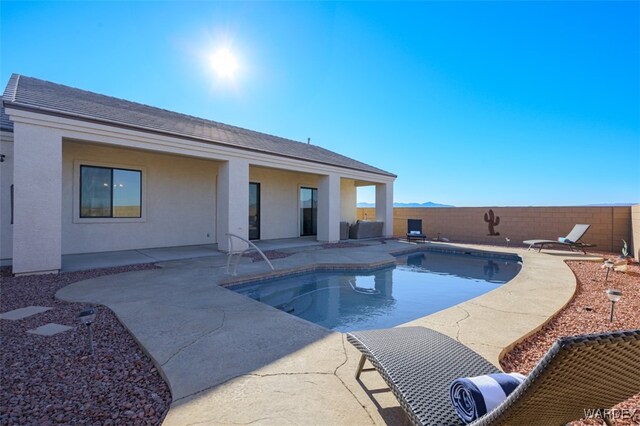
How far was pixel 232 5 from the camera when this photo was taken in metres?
9.21

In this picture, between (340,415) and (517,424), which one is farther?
(340,415)

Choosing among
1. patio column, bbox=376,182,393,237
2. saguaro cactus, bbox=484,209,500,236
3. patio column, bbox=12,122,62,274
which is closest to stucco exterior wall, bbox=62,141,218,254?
patio column, bbox=12,122,62,274

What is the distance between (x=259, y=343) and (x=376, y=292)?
4039mm

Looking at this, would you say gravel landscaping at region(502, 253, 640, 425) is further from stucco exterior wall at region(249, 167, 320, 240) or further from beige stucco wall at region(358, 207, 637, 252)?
stucco exterior wall at region(249, 167, 320, 240)

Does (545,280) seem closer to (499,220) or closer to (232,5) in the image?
(499,220)

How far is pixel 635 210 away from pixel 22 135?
19.0 m

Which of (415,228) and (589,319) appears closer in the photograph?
(589,319)

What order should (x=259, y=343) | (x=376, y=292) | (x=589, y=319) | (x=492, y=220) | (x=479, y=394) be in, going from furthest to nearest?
(x=492, y=220), (x=376, y=292), (x=589, y=319), (x=259, y=343), (x=479, y=394)

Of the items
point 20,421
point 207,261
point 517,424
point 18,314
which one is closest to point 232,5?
point 207,261

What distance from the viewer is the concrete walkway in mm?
2238

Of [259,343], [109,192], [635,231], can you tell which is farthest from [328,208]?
[635,231]

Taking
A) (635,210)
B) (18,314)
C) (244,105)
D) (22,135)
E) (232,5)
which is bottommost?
(18,314)

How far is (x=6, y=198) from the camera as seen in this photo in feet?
25.8

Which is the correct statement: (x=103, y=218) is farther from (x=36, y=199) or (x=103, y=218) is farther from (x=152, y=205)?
(x=36, y=199)
